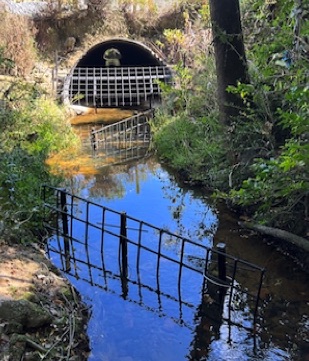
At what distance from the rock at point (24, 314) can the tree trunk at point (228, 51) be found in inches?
203

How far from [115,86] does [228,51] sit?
890cm

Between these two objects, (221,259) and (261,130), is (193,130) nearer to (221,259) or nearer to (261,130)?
(261,130)

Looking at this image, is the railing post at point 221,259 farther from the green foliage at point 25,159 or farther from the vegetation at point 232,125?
the green foliage at point 25,159

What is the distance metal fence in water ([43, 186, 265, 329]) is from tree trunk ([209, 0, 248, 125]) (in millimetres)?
2863

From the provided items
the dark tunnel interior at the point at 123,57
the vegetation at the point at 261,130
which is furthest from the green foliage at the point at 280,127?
the dark tunnel interior at the point at 123,57

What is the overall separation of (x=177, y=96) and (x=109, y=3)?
11866 mm

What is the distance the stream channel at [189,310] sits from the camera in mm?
4590

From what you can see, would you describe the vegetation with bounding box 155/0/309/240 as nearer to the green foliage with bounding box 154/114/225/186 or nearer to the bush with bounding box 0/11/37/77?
the green foliage with bounding box 154/114/225/186

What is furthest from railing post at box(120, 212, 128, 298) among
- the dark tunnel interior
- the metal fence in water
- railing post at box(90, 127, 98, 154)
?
the dark tunnel interior

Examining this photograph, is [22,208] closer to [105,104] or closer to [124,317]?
[124,317]

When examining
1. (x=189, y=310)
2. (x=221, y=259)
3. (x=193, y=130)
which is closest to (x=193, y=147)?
(x=193, y=130)

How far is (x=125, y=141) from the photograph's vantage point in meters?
12.6

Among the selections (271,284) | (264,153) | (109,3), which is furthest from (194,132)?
(109,3)

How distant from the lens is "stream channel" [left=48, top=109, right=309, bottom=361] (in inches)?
181
